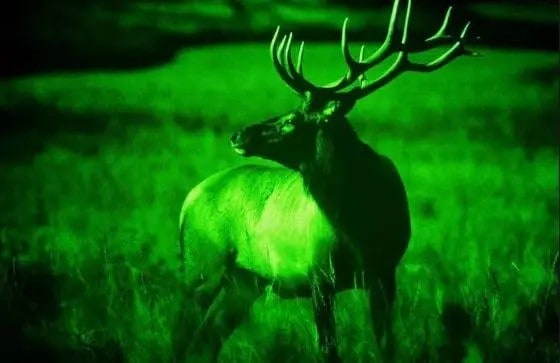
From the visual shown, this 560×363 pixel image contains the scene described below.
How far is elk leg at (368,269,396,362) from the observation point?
2963 mm

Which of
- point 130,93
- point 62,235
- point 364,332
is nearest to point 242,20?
point 130,93

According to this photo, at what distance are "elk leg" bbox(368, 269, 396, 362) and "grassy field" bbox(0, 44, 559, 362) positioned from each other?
0.06m

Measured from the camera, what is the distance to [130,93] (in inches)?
197

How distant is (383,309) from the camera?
2982mm

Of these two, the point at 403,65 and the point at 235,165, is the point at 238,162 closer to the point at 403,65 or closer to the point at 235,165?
the point at 235,165

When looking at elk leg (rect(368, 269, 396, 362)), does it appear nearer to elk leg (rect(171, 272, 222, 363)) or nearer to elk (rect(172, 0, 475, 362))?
elk (rect(172, 0, 475, 362))

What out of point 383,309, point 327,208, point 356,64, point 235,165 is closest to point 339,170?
point 327,208

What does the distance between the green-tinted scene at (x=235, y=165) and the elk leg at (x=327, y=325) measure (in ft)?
0.09

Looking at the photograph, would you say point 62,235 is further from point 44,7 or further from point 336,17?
point 336,17

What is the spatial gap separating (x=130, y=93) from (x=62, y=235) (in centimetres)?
125

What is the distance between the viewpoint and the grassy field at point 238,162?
3170 mm

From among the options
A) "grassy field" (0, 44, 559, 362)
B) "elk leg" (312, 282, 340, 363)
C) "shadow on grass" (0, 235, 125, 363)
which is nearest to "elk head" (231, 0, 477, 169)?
"elk leg" (312, 282, 340, 363)

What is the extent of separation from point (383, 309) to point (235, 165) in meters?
2.10

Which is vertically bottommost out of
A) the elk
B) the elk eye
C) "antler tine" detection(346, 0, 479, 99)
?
the elk
